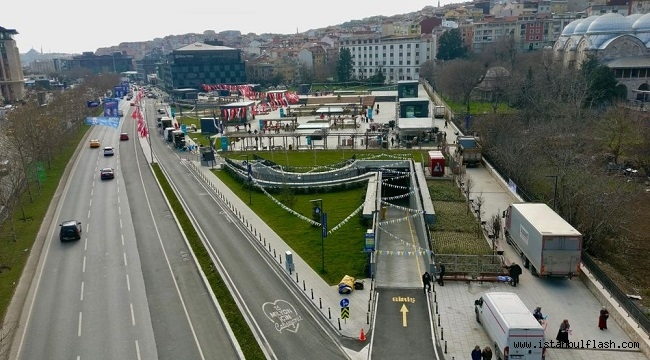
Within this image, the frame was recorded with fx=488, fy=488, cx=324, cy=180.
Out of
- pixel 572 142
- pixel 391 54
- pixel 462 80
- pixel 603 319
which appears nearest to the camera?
pixel 603 319

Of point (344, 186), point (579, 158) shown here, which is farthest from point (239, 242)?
point (579, 158)

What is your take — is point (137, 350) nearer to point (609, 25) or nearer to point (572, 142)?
point (572, 142)

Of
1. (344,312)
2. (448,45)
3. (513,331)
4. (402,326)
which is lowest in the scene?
(402,326)

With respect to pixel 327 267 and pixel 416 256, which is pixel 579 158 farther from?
pixel 327 267

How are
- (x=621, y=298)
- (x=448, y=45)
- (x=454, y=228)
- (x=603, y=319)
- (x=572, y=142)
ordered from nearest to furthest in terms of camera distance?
(x=603, y=319), (x=621, y=298), (x=454, y=228), (x=572, y=142), (x=448, y=45)

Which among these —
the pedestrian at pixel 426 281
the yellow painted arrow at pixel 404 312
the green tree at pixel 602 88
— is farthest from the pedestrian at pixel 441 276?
the green tree at pixel 602 88

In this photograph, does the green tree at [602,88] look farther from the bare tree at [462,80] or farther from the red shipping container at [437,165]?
the red shipping container at [437,165]

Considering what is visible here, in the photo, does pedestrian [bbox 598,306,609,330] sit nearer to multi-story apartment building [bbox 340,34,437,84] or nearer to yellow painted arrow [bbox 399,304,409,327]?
yellow painted arrow [bbox 399,304,409,327]

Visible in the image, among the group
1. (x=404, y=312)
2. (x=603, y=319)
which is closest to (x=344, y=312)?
(x=404, y=312)
